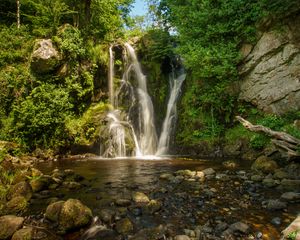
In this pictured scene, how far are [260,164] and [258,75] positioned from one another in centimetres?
553

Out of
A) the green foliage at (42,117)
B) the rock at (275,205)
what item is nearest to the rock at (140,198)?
the rock at (275,205)

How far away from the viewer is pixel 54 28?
58.1 ft

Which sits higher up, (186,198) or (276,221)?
(186,198)

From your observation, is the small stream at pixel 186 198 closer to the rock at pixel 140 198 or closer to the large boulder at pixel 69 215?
the rock at pixel 140 198

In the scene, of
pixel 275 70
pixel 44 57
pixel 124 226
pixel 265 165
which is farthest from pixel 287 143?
pixel 44 57

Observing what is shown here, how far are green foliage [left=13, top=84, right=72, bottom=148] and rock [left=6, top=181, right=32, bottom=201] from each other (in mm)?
8113

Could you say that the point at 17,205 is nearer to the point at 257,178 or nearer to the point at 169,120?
the point at 257,178

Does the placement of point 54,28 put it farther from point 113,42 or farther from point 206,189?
point 206,189

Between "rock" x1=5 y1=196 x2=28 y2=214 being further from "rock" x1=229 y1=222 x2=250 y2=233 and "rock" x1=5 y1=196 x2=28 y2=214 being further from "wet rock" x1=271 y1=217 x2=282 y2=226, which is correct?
"wet rock" x1=271 y1=217 x2=282 y2=226

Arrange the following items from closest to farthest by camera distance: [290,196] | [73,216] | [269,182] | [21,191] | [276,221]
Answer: [73,216] < [276,221] < [290,196] < [21,191] < [269,182]

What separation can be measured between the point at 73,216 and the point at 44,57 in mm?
12841

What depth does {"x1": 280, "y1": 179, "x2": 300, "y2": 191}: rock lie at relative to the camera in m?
8.01

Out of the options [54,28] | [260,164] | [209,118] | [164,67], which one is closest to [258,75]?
[209,118]

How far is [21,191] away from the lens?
7266 mm
